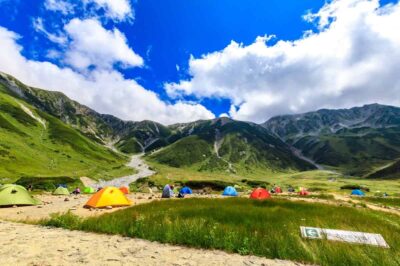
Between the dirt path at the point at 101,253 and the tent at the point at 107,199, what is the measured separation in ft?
51.9

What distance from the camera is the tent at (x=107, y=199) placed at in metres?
28.6

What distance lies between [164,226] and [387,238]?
9.32 m

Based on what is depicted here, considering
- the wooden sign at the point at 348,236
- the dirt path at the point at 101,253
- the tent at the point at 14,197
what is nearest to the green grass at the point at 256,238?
the wooden sign at the point at 348,236

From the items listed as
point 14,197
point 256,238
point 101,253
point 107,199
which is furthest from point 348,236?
point 14,197

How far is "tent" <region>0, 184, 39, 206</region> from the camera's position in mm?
30253

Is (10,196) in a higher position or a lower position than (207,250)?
higher

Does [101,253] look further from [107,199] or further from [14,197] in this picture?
[14,197]

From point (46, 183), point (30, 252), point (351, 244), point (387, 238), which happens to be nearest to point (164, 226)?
point (30, 252)

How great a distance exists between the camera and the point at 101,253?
1026cm

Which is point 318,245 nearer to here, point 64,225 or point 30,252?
point 30,252

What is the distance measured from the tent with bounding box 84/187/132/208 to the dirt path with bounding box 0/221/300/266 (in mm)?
15818

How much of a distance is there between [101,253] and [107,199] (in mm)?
19955

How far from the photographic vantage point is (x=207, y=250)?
11.2m

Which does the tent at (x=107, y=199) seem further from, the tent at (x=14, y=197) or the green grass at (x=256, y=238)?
the green grass at (x=256, y=238)
